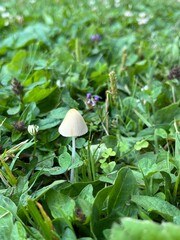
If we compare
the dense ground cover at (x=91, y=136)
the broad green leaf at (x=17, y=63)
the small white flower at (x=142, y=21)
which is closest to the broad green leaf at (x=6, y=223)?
the dense ground cover at (x=91, y=136)

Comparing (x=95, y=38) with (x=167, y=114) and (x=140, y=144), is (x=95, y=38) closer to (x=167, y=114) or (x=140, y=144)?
(x=167, y=114)

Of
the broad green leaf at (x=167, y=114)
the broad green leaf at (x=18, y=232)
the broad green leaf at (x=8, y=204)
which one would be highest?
the broad green leaf at (x=8, y=204)

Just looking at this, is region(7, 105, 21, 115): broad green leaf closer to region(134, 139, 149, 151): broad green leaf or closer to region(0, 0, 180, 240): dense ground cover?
region(0, 0, 180, 240): dense ground cover

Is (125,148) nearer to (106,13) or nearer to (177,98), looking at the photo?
(177,98)

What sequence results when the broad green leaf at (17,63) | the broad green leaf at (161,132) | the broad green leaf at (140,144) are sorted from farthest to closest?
1. the broad green leaf at (17,63)
2. the broad green leaf at (161,132)
3. the broad green leaf at (140,144)

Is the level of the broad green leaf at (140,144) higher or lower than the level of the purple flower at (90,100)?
lower

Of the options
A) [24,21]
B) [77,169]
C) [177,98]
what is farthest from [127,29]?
[77,169]

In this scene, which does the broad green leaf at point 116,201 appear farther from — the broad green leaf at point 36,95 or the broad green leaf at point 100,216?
the broad green leaf at point 36,95

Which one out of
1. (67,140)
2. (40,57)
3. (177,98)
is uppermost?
(40,57)

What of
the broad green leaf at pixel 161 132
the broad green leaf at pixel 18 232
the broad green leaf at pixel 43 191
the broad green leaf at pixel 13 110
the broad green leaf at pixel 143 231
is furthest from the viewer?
the broad green leaf at pixel 13 110
